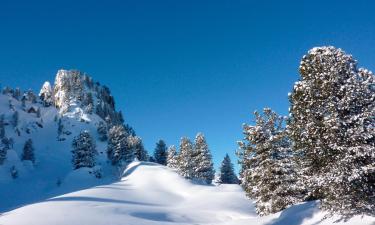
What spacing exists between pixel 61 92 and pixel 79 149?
7817 cm

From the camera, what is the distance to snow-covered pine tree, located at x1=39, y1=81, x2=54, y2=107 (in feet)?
477

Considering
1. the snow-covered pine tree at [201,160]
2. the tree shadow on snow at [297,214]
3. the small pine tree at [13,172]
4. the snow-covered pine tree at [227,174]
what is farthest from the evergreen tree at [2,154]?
the tree shadow on snow at [297,214]

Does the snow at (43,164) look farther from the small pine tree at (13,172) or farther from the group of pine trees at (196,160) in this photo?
the group of pine trees at (196,160)

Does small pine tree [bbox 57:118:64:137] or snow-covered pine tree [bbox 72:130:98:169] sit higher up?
small pine tree [bbox 57:118:64:137]

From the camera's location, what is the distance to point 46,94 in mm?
155250

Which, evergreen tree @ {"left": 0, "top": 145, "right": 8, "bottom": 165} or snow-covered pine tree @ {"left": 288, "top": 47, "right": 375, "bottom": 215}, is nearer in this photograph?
snow-covered pine tree @ {"left": 288, "top": 47, "right": 375, "bottom": 215}

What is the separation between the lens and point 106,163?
304 feet

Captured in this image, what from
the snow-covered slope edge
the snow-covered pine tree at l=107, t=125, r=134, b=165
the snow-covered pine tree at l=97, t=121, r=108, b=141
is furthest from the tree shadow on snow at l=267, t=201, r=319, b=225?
the snow-covered pine tree at l=97, t=121, r=108, b=141

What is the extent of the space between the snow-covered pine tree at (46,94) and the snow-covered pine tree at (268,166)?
12828cm

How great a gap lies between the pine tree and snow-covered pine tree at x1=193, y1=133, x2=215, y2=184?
747 millimetres

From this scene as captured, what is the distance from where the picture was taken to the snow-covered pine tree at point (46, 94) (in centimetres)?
14531

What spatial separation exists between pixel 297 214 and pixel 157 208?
21517 millimetres

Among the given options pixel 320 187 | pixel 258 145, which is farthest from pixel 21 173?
pixel 320 187

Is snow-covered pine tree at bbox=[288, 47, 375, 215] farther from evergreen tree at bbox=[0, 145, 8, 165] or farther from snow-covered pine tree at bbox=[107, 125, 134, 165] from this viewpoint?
snow-covered pine tree at bbox=[107, 125, 134, 165]
